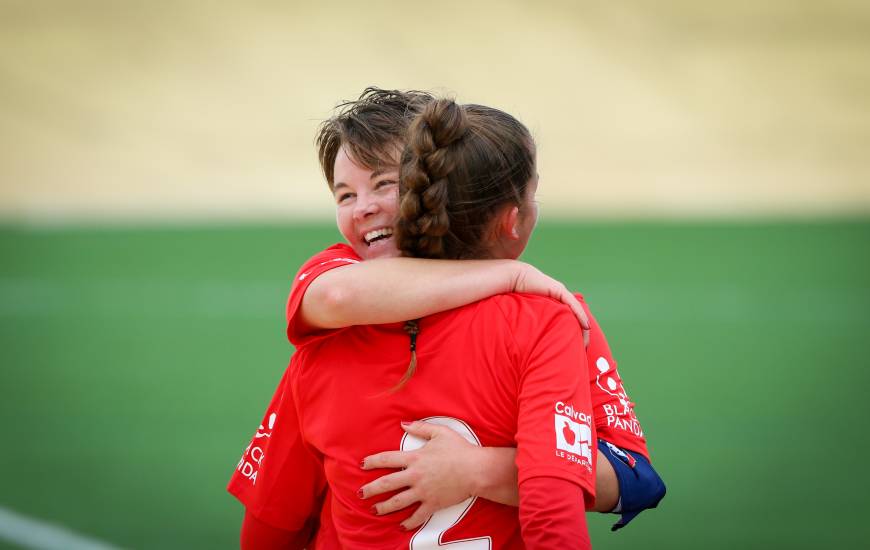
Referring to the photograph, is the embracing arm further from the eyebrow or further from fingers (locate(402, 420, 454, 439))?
the eyebrow

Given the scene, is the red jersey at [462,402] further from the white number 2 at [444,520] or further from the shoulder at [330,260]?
the shoulder at [330,260]

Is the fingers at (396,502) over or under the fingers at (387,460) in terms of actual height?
under

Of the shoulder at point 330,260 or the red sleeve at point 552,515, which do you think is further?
the shoulder at point 330,260

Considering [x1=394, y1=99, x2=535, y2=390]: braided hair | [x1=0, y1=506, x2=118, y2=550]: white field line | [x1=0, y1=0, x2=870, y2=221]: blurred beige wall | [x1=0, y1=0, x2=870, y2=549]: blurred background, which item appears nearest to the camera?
Answer: [x1=394, y1=99, x2=535, y2=390]: braided hair

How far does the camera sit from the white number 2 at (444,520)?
1763 mm

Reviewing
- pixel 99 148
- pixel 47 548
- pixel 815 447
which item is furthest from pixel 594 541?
pixel 99 148

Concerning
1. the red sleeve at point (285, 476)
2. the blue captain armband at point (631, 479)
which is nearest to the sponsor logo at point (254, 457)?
the red sleeve at point (285, 476)

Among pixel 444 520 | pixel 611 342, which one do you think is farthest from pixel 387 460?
pixel 611 342

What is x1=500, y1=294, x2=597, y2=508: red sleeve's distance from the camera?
165cm

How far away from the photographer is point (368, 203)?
1.98 m

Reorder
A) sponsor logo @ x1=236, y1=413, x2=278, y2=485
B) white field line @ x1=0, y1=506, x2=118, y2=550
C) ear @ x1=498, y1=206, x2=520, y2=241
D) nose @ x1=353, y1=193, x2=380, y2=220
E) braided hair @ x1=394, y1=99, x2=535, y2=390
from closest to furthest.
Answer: braided hair @ x1=394, y1=99, x2=535, y2=390
ear @ x1=498, y1=206, x2=520, y2=241
nose @ x1=353, y1=193, x2=380, y2=220
sponsor logo @ x1=236, y1=413, x2=278, y2=485
white field line @ x1=0, y1=506, x2=118, y2=550

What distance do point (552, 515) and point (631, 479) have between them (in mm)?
310

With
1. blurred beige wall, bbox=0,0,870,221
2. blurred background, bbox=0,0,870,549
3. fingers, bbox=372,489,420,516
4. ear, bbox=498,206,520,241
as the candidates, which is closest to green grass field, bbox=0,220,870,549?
blurred background, bbox=0,0,870,549

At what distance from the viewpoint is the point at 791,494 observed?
4672 millimetres
